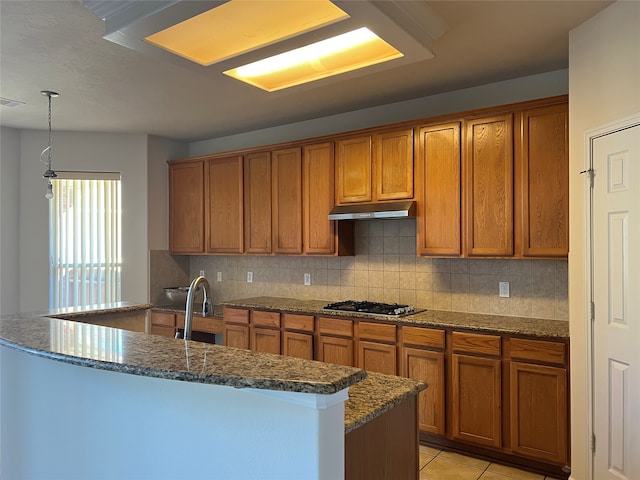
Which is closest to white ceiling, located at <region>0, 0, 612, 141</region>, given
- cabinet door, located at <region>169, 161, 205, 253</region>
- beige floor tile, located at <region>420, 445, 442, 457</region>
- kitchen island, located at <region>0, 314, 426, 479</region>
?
cabinet door, located at <region>169, 161, 205, 253</region>

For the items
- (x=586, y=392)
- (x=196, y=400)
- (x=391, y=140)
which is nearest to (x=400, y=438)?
(x=196, y=400)

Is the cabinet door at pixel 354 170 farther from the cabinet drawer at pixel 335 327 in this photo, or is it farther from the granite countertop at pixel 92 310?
the granite countertop at pixel 92 310

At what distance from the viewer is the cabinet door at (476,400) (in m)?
3.21

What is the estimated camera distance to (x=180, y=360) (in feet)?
4.50

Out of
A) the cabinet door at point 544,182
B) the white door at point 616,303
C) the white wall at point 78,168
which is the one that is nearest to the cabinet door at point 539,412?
the white door at point 616,303

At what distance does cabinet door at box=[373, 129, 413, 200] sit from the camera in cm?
386

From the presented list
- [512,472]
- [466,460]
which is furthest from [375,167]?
[512,472]

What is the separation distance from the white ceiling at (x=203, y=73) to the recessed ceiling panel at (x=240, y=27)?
0.15 meters

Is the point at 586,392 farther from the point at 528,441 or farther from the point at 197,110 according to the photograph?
the point at 197,110

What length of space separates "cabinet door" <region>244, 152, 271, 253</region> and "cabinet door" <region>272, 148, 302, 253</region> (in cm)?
10

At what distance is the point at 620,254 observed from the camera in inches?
97.6

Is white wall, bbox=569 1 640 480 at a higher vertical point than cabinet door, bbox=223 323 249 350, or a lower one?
higher

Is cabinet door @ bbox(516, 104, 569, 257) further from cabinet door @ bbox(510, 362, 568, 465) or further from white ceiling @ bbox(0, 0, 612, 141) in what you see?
cabinet door @ bbox(510, 362, 568, 465)

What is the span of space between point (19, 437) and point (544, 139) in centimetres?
355
